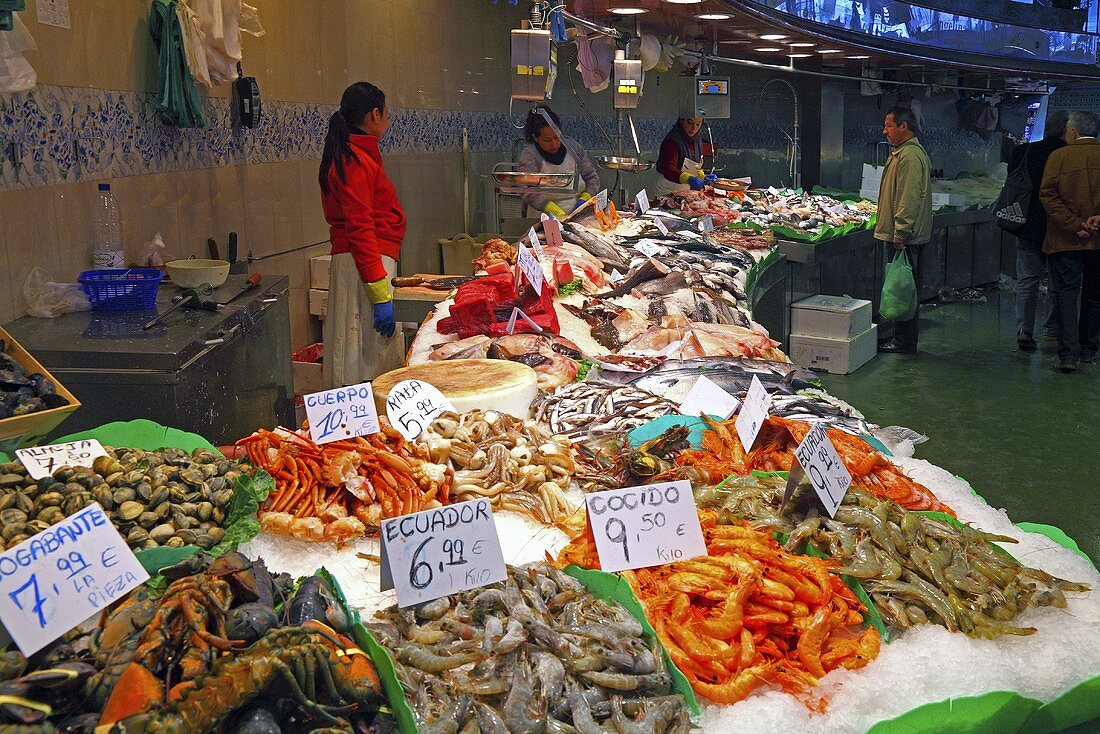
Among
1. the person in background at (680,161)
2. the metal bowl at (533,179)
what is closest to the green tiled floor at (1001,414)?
the metal bowl at (533,179)

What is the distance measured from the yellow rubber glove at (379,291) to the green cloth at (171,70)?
1354 millimetres

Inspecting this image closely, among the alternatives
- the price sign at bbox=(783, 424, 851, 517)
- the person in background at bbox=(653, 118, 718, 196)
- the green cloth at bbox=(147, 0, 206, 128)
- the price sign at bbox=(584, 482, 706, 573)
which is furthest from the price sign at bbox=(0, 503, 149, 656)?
the person in background at bbox=(653, 118, 718, 196)

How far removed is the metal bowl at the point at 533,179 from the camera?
8.46 m

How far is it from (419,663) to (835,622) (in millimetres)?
928

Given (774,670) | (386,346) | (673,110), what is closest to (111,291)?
(386,346)

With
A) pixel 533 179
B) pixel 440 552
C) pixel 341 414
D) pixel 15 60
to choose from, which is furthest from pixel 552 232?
pixel 440 552

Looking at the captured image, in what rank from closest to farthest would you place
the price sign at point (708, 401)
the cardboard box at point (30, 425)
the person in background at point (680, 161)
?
the cardboard box at point (30, 425)
the price sign at point (708, 401)
the person in background at point (680, 161)

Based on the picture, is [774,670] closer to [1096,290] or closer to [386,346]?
[386,346]

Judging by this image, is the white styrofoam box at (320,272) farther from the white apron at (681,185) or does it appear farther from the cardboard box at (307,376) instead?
the white apron at (681,185)

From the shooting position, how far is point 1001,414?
7.53 meters

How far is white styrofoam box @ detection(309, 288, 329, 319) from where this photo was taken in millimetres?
7809

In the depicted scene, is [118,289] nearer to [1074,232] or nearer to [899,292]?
[899,292]

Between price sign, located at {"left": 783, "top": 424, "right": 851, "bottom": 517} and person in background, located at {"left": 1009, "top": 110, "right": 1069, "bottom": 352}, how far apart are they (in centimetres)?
806

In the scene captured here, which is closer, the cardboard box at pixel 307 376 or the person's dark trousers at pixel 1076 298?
the cardboard box at pixel 307 376
